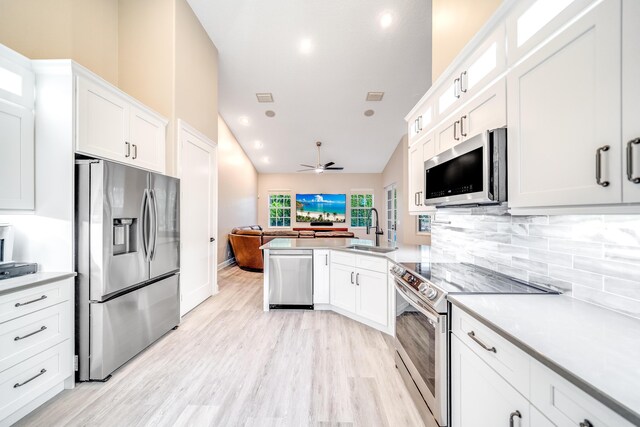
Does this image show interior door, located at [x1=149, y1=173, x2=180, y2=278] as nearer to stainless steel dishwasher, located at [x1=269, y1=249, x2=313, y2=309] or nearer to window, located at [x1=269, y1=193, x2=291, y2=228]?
Result: stainless steel dishwasher, located at [x1=269, y1=249, x2=313, y2=309]

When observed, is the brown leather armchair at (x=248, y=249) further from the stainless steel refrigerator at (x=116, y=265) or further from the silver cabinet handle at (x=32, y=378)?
the silver cabinet handle at (x=32, y=378)

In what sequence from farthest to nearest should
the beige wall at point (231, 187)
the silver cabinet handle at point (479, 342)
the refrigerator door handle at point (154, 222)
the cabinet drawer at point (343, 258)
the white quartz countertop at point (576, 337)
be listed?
the beige wall at point (231, 187) → the cabinet drawer at point (343, 258) → the refrigerator door handle at point (154, 222) → the silver cabinet handle at point (479, 342) → the white quartz countertop at point (576, 337)

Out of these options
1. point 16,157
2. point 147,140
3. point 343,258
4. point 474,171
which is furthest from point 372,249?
point 16,157

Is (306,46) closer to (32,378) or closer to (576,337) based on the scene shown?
(576,337)

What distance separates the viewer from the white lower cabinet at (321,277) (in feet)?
11.1

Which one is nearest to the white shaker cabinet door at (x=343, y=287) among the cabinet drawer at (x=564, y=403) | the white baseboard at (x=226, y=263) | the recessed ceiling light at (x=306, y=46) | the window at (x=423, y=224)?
the cabinet drawer at (x=564, y=403)

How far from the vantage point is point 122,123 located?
94.0 inches

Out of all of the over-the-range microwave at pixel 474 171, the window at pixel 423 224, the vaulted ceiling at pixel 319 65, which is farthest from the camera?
the window at pixel 423 224

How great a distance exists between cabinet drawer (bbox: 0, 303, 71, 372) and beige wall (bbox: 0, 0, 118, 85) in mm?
2165

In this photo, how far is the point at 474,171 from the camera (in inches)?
58.0

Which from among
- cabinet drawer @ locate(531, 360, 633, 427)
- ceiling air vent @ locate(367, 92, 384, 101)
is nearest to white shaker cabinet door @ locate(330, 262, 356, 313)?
cabinet drawer @ locate(531, 360, 633, 427)

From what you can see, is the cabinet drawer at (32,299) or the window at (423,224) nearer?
the cabinet drawer at (32,299)

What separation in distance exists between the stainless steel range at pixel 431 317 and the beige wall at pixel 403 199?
16.1ft

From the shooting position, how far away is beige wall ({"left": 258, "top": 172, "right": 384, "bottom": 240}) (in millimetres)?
9695
